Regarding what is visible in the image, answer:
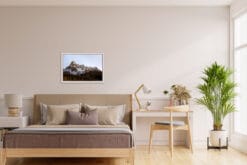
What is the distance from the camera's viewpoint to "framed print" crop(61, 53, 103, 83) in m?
8.16

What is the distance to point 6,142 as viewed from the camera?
19.2 feet

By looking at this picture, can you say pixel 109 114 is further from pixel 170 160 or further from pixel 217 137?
pixel 217 137

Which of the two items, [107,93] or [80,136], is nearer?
[80,136]

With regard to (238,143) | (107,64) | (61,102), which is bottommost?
(238,143)

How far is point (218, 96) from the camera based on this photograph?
7691 millimetres

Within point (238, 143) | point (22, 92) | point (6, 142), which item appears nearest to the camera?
point (6, 142)

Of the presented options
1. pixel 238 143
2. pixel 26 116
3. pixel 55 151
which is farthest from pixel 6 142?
pixel 238 143

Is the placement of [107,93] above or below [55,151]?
above

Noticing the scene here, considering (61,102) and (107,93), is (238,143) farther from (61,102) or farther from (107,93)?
(61,102)

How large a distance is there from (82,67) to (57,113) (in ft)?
3.59

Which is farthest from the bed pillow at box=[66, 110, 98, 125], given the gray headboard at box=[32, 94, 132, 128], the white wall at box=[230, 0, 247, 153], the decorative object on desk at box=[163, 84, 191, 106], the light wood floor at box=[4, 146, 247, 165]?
the white wall at box=[230, 0, 247, 153]

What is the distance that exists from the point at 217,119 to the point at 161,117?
41.3 inches

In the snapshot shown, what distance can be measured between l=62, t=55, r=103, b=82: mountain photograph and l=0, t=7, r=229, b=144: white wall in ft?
0.39

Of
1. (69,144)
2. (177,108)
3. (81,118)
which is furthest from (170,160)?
(81,118)
